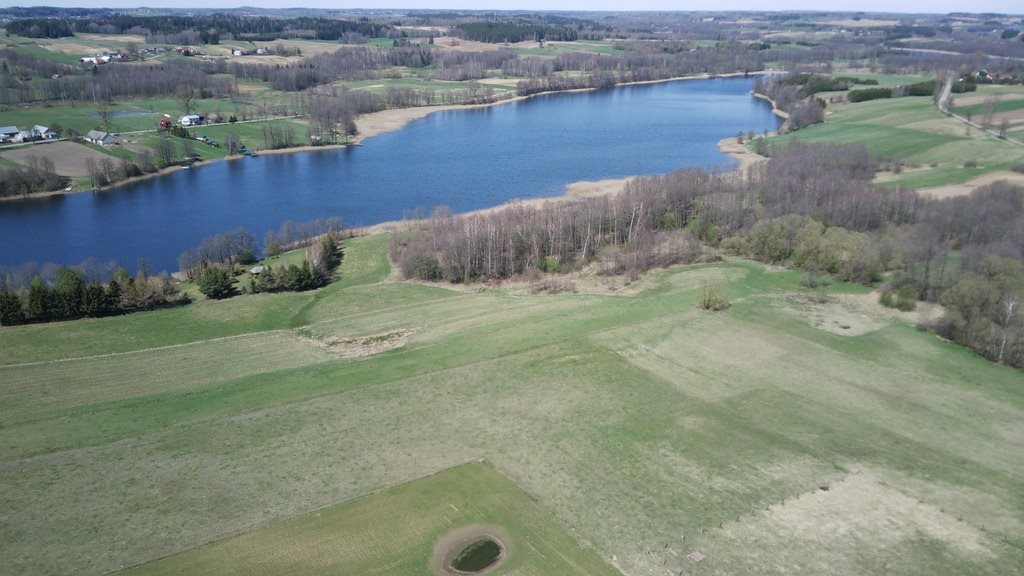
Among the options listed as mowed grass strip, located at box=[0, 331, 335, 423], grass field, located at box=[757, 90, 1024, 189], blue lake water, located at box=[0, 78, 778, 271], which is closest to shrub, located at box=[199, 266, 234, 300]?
mowed grass strip, located at box=[0, 331, 335, 423]

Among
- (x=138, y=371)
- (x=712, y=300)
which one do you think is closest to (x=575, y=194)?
(x=712, y=300)

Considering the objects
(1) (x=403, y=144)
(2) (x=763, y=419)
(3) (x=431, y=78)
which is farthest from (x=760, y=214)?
(3) (x=431, y=78)

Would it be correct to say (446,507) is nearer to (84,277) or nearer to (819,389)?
(819,389)

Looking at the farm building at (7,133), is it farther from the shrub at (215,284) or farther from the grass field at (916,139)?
the grass field at (916,139)

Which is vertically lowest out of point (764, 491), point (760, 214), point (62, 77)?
point (764, 491)

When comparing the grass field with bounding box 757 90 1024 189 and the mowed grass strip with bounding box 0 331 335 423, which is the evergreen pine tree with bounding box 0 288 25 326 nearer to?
the mowed grass strip with bounding box 0 331 335 423
